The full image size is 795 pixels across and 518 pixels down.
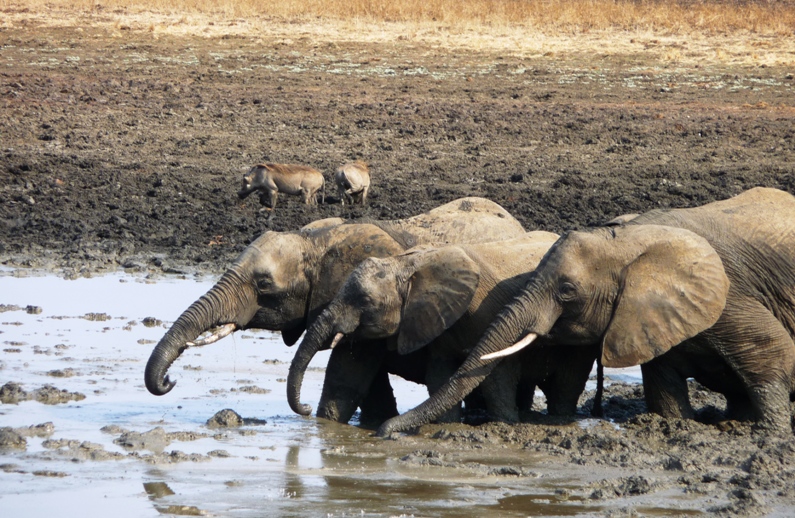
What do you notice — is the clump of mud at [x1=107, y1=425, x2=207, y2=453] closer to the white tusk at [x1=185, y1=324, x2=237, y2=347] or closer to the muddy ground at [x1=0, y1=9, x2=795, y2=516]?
the white tusk at [x1=185, y1=324, x2=237, y2=347]

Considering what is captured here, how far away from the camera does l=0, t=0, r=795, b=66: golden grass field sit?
25.9m

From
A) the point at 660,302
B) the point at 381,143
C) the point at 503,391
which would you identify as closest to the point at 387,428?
the point at 503,391

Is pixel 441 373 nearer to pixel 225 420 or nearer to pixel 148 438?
pixel 225 420

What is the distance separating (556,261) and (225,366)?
320 cm

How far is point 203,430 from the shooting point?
8.10 metres

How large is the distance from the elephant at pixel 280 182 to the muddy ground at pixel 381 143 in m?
0.18

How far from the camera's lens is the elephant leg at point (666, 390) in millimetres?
8430

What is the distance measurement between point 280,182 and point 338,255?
266 inches

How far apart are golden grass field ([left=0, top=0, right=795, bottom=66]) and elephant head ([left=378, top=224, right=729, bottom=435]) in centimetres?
1733

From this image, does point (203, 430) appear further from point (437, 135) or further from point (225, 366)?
point (437, 135)

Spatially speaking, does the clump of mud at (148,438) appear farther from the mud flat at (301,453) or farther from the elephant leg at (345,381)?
the elephant leg at (345,381)

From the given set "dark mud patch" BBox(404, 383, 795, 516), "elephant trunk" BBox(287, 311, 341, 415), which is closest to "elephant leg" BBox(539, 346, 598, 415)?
"dark mud patch" BBox(404, 383, 795, 516)

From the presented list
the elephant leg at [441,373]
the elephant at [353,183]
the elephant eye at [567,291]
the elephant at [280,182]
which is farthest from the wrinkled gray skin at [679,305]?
the elephant at [280,182]

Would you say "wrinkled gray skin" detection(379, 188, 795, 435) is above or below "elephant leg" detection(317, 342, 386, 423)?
above
